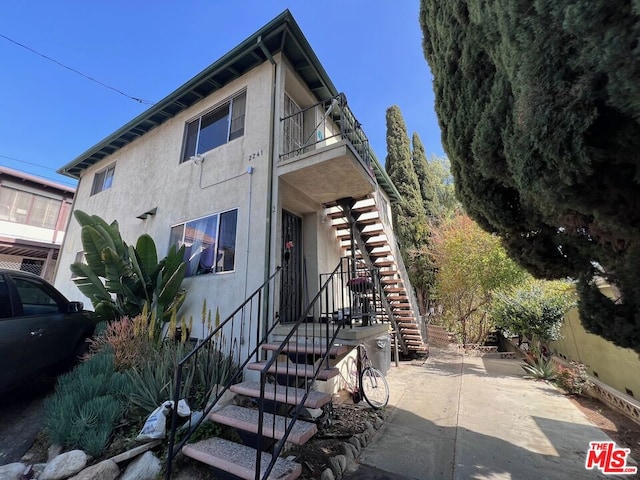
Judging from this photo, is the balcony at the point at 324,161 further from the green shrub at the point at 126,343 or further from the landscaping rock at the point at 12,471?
the landscaping rock at the point at 12,471

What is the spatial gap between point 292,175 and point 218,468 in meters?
4.61

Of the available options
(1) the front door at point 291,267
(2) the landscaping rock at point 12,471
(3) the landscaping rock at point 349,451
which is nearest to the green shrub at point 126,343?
(2) the landscaping rock at point 12,471

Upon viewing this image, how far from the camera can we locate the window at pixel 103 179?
10109 mm

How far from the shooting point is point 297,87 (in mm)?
6898

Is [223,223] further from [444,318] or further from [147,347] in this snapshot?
[444,318]

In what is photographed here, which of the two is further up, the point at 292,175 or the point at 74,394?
the point at 292,175

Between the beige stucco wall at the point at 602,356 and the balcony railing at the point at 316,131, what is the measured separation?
5988mm

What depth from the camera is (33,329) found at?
13.2 feet

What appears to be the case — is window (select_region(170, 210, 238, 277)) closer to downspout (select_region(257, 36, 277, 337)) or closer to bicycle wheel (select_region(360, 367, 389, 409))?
downspout (select_region(257, 36, 277, 337))

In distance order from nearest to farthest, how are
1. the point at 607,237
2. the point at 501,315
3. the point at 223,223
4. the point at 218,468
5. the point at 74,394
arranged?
1. the point at 218,468
2. the point at 607,237
3. the point at 74,394
4. the point at 223,223
5. the point at 501,315

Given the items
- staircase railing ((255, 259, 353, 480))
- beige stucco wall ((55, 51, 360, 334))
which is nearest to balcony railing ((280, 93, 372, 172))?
beige stucco wall ((55, 51, 360, 334))

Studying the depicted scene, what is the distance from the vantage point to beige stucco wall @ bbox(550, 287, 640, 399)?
5297mm

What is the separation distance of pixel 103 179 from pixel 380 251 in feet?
35.8

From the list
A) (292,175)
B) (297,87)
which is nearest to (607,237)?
(292,175)
